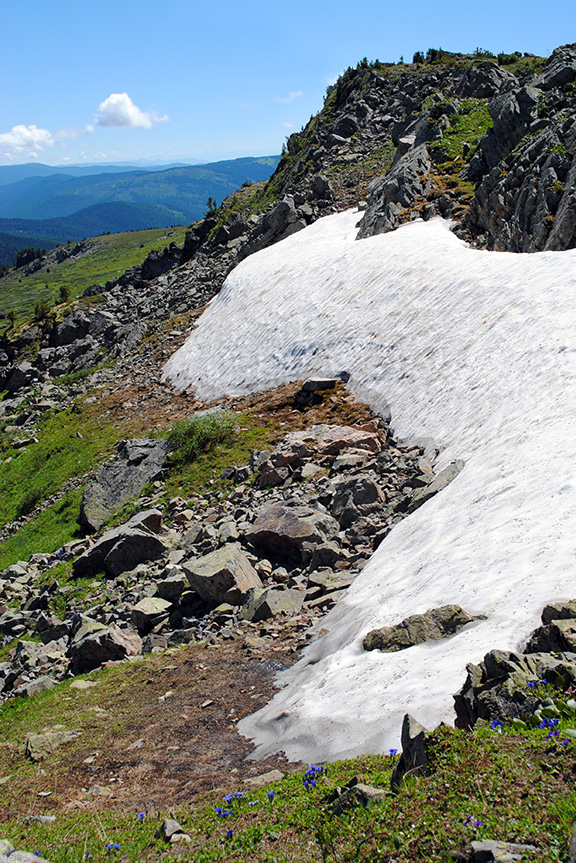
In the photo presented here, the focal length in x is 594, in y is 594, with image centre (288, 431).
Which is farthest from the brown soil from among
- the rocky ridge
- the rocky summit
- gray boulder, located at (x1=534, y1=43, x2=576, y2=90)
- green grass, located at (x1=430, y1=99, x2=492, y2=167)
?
gray boulder, located at (x1=534, y1=43, x2=576, y2=90)

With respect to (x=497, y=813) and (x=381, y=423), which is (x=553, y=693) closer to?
(x=497, y=813)

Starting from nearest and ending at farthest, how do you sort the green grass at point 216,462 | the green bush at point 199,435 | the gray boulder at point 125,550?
the gray boulder at point 125,550 → the green grass at point 216,462 → the green bush at point 199,435

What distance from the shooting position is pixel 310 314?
3023cm

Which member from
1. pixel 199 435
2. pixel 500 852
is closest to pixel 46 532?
pixel 199 435

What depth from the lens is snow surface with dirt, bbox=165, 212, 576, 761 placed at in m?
8.56

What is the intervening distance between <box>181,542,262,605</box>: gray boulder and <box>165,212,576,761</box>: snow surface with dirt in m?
3.02

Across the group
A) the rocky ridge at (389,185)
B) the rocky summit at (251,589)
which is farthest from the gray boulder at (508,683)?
the rocky ridge at (389,185)

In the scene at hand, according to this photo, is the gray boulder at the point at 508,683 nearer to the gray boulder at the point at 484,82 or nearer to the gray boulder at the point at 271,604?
the gray boulder at the point at 271,604

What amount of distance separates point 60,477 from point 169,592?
1665 cm

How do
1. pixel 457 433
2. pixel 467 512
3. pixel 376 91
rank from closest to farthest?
pixel 467 512
pixel 457 433
pixel 376 91

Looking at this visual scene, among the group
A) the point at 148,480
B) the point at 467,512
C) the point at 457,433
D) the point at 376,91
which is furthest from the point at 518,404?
the point at 376,91

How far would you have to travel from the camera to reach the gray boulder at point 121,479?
2395 cm

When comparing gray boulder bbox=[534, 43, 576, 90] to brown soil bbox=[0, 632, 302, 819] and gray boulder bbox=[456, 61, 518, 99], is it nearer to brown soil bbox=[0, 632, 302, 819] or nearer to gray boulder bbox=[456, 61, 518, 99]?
gray boulder bbox=[456, 61, 518, 99]

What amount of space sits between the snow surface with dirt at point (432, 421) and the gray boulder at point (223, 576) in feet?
9.92
